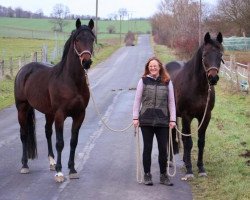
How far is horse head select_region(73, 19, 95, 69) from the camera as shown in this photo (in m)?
7.02

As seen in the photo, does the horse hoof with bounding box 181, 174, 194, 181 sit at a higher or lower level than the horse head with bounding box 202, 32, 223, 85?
lower

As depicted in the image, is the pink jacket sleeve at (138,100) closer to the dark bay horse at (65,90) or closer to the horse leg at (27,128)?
the dark bay horse at (65,90)

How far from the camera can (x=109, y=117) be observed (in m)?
14.4

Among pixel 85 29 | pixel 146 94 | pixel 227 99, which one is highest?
pixel 85 29

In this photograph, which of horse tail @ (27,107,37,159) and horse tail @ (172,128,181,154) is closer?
horse tail @ (27,107,37,159)

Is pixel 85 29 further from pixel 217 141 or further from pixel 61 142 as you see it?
pixel 217 141

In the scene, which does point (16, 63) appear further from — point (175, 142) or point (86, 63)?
point (86, 63)

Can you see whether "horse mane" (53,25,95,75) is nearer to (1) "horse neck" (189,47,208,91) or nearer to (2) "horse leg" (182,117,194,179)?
(1) "horse neck" (189,47,208,91)

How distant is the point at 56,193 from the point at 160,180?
162 cm

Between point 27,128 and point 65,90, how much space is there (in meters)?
1.64

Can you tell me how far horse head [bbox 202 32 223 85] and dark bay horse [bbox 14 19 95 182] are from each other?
5.65 feet

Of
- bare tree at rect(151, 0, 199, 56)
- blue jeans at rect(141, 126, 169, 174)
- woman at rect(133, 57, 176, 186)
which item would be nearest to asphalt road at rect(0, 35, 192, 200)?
blue jeans at rect(141, 126, 169, 174)

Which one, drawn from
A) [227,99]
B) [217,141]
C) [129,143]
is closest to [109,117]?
[129,143]

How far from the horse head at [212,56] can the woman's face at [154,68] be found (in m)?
0.75
